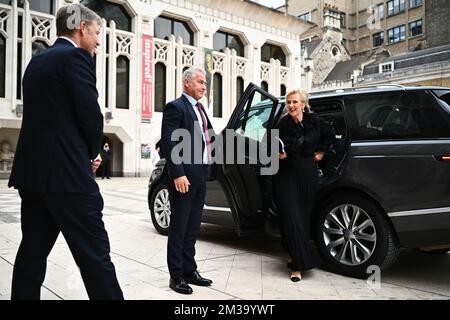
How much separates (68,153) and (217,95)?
27355 millimetres

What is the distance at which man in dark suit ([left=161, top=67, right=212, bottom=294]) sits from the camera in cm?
363

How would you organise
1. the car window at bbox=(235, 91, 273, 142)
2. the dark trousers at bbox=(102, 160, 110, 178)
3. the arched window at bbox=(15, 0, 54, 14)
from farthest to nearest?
1. the arched window at bbox=(15, 0, 54, 14)
2. the dark trousers at bbox=(102, 160, 110, 178)
3. the car window at bbox=(235, 91, 273, 142)

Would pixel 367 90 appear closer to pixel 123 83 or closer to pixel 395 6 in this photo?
pixel 123 83

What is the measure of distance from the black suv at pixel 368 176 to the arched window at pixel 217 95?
→ 24467 mm

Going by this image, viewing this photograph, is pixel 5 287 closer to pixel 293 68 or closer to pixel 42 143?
pixel 42 143

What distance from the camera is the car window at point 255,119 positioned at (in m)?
4.64

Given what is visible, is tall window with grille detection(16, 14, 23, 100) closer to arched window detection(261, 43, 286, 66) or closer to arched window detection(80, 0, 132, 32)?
arched window detection(80, 0, 132, 32)

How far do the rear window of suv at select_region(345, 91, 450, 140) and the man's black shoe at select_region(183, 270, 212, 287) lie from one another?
202 cm

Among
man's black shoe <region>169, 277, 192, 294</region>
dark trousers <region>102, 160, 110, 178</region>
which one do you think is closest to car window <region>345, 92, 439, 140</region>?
man's black shoe <region>169, 277, 192, 294</region>

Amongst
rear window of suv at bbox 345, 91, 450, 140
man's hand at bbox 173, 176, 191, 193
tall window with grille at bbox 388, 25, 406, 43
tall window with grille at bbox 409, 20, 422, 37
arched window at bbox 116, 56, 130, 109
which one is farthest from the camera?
tall window with grille at bbox 388, 25, 406, 43

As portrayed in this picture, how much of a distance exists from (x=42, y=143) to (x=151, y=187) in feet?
14.1

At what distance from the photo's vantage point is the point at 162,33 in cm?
2677

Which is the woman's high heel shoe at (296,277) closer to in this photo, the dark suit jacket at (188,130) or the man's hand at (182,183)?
the dark suit jacket at (188,130)
